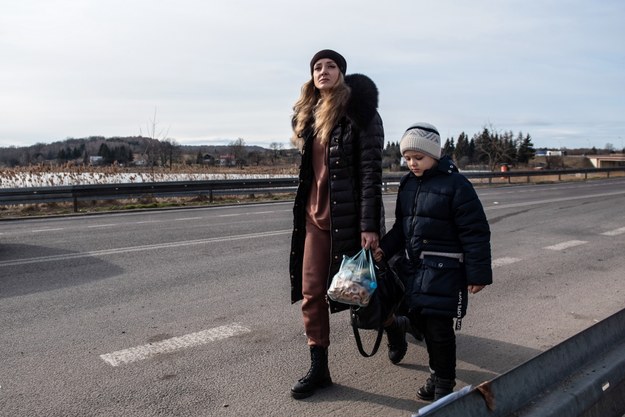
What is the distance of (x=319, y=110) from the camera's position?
378cm

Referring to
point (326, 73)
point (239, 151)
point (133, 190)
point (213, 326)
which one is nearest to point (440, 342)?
point (326, 73)

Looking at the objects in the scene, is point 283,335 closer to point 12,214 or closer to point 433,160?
point 433,160

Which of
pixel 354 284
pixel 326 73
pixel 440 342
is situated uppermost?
pixel 326 73

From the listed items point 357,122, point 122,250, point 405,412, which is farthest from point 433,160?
point 122,250

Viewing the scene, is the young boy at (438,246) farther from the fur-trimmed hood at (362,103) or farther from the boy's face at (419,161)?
the fur-trimmed hood at (362,103)

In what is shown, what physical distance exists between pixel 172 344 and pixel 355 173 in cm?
210

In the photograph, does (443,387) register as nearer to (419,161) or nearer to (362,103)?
(419,161)

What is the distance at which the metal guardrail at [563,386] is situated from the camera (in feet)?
7.11

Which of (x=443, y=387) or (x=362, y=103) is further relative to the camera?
(x=362, y=103)

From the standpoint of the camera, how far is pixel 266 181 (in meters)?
22.0

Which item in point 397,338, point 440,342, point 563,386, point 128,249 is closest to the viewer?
point 563,386

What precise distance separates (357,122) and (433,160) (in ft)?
1.70

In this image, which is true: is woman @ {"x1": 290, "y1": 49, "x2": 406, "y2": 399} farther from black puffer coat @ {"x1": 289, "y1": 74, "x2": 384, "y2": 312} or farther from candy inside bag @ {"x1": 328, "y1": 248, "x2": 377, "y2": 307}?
candy inside bag @ {"x1": 328, "y1": 248, "x2": 377, "y2": 307}

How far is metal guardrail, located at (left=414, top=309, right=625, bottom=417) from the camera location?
7.11 ft
